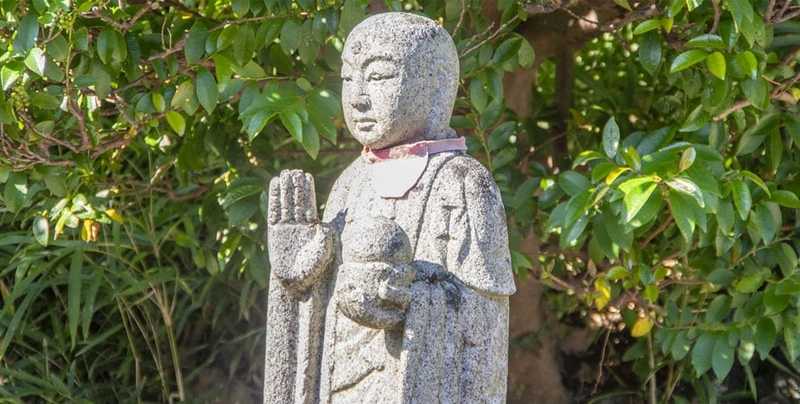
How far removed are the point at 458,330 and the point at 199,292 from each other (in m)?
3.05

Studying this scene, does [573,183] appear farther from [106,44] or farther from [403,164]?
[106,44]

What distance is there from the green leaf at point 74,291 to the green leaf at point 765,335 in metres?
2.78

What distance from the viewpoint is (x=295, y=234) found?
3088 mm

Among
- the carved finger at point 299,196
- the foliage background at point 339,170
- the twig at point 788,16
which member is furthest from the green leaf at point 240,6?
the twig at point 788,16

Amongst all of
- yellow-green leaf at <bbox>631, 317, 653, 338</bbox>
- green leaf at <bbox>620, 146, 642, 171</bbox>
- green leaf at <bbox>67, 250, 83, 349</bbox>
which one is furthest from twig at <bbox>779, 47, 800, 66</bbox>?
green leaf at <bbox>67, 250, 83, 349</bbox>

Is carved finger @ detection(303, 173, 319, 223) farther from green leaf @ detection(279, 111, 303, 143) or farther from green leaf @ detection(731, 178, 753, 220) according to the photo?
green leaf @ detection(731, 178, 753, 220)

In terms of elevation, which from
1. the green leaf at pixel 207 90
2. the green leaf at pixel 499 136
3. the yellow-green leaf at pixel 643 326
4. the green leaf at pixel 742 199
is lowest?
the yellow-green leaf at pixel 643 326

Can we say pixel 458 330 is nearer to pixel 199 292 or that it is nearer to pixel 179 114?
pixel 179 114

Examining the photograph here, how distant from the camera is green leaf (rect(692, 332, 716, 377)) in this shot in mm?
4445

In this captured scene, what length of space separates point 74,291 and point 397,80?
8.68 ft

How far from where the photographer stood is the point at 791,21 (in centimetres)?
438

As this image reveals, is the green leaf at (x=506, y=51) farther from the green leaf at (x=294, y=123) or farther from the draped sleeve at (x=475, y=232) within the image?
the draped sleeve at (x=475, y=232)

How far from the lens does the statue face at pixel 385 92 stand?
3.12 metres

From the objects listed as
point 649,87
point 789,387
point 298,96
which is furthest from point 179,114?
point 789,387
